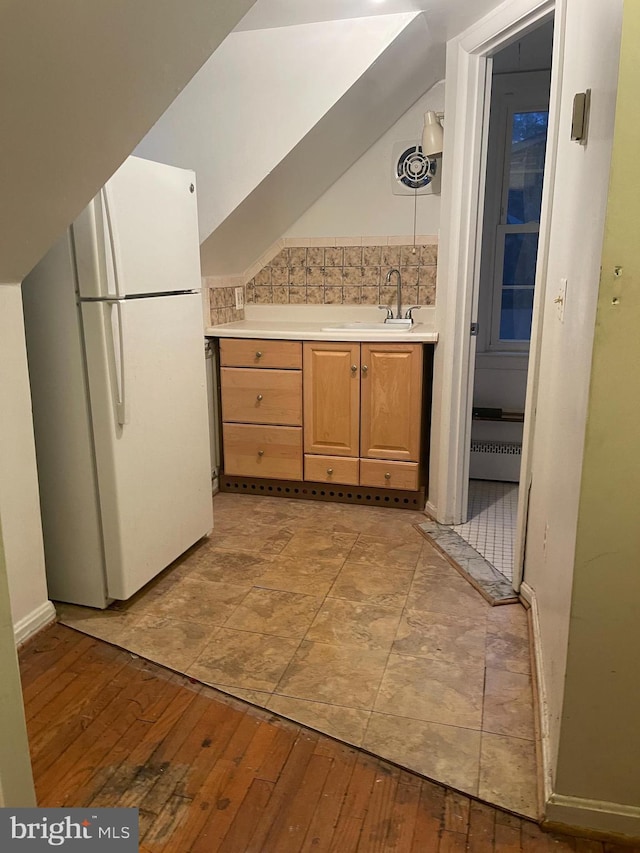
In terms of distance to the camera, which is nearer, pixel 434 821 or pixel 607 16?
pixel 607 16

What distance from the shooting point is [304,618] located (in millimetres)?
2340

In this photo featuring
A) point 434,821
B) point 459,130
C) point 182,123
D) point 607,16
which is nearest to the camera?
point 607,16

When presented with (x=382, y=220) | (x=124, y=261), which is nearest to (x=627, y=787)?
(x=124, y=261)

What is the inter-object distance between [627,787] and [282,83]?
286cm

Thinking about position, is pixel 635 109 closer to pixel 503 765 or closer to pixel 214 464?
pixel 503 765

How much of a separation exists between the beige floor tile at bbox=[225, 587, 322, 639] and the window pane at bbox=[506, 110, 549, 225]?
9.03ft

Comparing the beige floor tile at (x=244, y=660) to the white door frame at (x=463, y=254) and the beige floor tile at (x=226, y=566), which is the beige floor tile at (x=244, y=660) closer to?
the beige floor tile at (x=226, y=566)

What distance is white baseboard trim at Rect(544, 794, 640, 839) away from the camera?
1426 mm

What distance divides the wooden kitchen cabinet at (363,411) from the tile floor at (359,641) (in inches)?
15.0

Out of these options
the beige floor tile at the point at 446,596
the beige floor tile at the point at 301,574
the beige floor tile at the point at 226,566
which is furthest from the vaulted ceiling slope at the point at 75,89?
the beige floor tile at the point at 446,596

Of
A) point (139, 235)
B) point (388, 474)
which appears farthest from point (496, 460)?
point (139, 235)

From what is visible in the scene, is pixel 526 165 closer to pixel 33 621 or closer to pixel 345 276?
pixel 345 276

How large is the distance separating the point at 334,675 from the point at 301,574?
68cm

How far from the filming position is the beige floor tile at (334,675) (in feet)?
6.30
